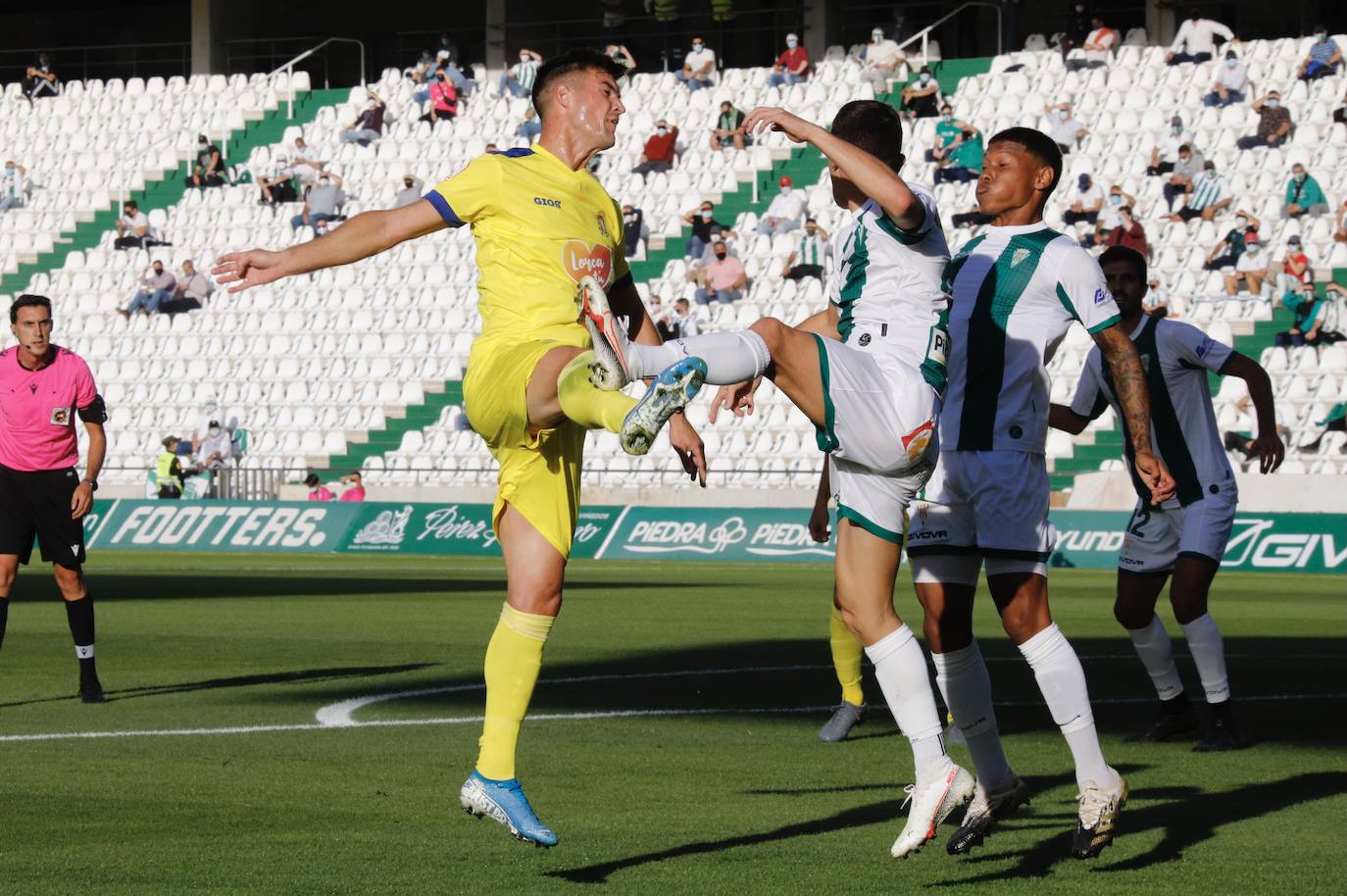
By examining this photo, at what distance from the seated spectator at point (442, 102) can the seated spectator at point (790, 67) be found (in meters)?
6.95

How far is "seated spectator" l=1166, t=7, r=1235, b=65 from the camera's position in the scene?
3344 centimetres

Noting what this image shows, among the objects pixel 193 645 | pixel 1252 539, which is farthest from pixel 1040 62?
pixel 193 645

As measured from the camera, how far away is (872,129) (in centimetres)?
645

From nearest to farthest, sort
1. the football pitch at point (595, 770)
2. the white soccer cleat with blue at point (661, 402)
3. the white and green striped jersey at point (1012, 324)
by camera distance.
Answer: the white soccer cleat with blue at point (661, 402) < the football pitch at point (595, 770) < the white and green striped jersey at point (1012, 324)

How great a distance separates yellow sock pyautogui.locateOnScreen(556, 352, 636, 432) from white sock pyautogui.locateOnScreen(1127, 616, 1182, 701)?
472 centimetres

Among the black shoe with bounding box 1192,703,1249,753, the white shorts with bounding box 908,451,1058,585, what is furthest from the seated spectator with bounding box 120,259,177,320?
the white shorts with bounding box 908,451,1058,585

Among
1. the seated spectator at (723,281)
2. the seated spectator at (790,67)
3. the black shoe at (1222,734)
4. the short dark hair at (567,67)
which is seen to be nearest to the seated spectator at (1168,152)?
the seated spectator at (723,281)

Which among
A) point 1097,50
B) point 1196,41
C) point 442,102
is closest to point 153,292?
point 442,102

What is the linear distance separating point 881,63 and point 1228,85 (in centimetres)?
670

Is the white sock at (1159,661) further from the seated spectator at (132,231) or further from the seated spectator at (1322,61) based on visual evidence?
the seated spectator at (132,231)

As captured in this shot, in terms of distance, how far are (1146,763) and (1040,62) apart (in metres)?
28.1

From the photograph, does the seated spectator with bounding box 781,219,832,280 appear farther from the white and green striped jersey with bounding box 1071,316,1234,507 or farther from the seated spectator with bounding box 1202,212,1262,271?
the white and green striped jersey with bounding box 1071,316,1234,507

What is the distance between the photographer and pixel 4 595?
11.0m

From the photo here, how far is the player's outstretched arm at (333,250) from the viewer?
6.02 meters
